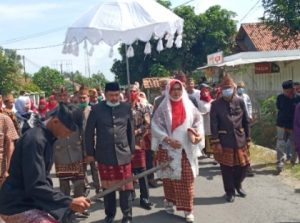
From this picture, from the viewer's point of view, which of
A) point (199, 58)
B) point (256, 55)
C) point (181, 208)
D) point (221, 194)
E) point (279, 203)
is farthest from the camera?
point (199, 58)

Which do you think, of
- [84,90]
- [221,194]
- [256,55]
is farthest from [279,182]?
[256,55]

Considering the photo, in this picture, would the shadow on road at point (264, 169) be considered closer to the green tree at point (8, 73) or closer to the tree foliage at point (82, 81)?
the tree foliage at point (82, 81)

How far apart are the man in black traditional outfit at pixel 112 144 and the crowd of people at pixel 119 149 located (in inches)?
0.5

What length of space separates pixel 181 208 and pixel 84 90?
3.27 metres

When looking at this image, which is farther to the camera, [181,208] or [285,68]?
[285,68]

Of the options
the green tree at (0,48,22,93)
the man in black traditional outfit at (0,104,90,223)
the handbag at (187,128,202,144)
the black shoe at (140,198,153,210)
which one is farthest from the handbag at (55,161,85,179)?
the green tree at (0,48,22,93)

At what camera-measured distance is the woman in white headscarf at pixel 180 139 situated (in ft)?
23.7

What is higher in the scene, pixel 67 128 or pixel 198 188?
pixel 67 128

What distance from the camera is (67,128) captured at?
4148mm

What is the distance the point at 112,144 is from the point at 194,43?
3022 cm

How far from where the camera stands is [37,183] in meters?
4.04

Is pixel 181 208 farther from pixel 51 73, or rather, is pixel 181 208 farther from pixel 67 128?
pixel 51 73

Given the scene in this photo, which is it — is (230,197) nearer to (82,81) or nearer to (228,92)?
(228,92)

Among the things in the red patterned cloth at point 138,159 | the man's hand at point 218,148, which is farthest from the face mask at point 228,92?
the red patterned cloth at point 138,159
